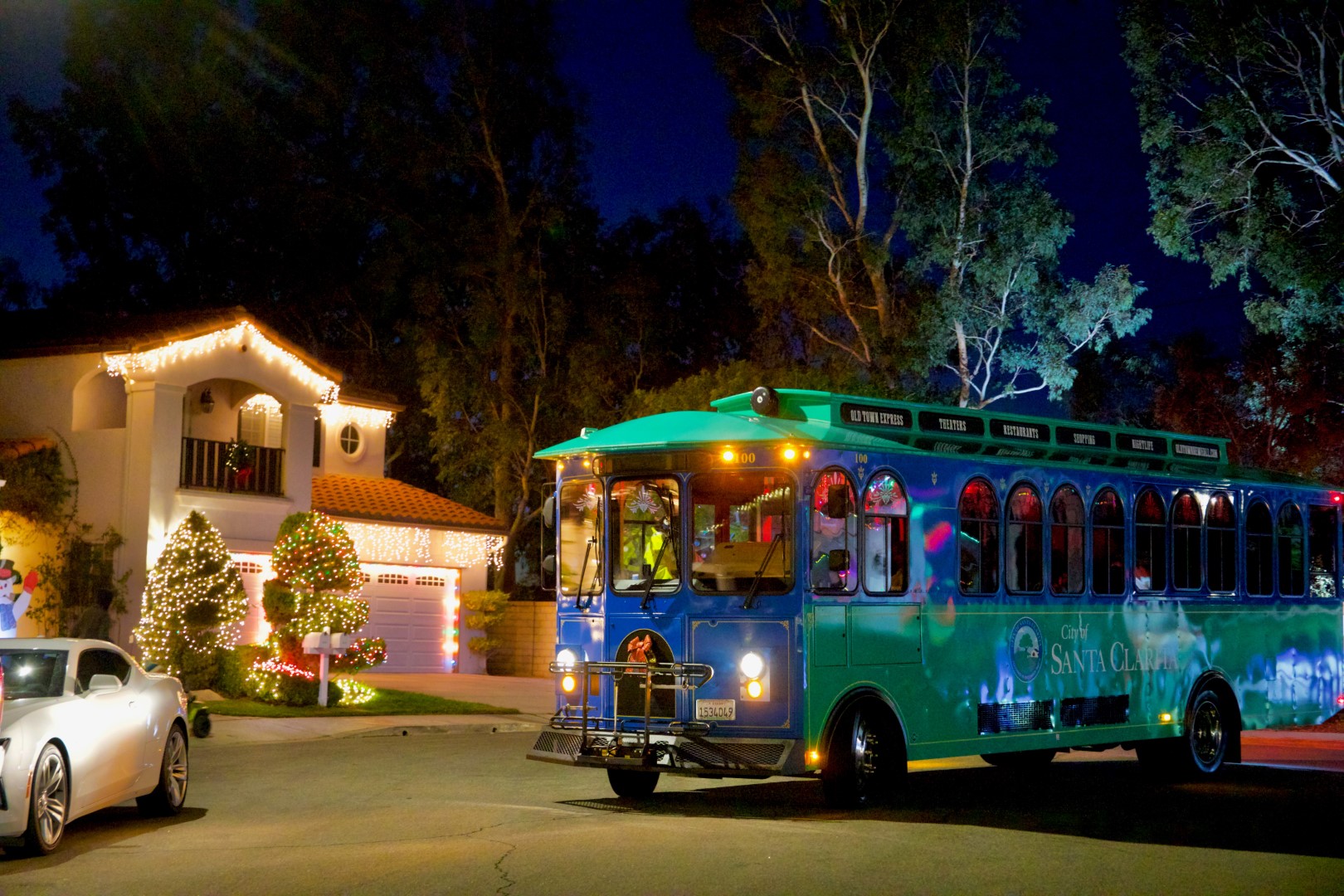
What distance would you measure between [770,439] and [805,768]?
2558 mm

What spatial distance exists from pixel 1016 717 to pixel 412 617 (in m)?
22.5

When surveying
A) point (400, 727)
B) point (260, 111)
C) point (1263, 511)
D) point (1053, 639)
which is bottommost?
point (400, 727)

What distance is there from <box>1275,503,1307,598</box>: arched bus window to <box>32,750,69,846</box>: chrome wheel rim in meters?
12.7

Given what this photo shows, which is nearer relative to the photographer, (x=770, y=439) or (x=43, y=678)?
(x=43, y=678)

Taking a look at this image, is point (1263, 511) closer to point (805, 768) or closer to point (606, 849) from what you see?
point (805, 768)

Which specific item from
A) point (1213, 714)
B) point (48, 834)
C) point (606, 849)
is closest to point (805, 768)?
point (606, 849)

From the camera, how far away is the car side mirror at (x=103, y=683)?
11359mm

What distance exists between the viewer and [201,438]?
3089 cm

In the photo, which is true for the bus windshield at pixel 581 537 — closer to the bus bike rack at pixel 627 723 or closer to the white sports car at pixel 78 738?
the bus bike rack at pixel 627 723

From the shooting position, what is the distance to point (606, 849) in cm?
1041

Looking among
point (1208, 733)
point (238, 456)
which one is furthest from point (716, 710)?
point (238, 456)

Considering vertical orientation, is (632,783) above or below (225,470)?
below

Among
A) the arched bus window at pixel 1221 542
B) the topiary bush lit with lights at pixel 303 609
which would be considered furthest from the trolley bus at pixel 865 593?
the topiary bush lit with lights at pixel 303 609

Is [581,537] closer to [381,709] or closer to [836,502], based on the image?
[836,502]
